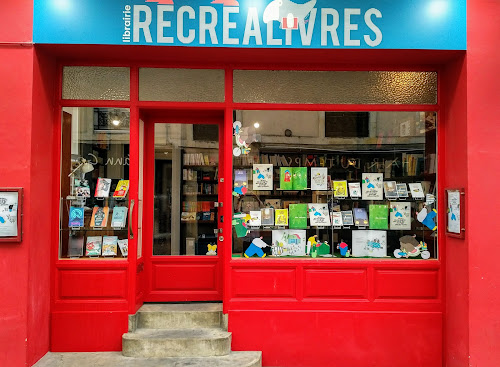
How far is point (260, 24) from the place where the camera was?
5047mm

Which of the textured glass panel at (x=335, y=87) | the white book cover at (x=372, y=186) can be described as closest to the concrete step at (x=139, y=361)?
the white book cover at (x=372, y=186)

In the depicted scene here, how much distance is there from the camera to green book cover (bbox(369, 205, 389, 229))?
18.6 feet

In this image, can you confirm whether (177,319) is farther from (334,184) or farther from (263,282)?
(334,184)

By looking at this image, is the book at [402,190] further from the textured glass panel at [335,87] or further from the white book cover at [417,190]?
the textured glass panel at [335,87]

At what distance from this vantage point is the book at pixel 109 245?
557 centimetres

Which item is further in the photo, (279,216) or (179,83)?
(279,216)

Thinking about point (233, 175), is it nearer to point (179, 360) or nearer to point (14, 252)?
point (179, 360)

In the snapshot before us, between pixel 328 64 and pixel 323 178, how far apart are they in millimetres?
1450

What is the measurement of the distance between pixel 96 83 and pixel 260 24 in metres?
2.18

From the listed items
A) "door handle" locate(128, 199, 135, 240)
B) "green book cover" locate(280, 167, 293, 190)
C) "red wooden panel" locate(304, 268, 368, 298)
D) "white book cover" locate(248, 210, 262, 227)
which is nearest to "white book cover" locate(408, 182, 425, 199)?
"red wooden panel" locate(304, 268, 368, 298)

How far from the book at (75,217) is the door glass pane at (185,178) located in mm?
951

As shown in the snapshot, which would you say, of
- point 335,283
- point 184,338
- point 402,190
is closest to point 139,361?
point 184,338

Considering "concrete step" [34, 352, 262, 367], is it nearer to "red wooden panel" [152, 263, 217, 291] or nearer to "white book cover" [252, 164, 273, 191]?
"red wooden panel" [152, 263, 217, 291]

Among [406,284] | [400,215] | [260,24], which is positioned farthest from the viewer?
[400,215]
